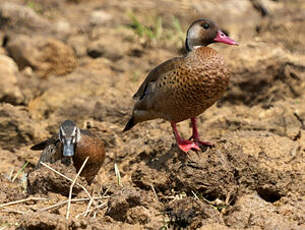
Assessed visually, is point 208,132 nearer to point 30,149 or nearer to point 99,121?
point 99,121

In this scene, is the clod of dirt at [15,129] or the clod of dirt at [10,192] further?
the clod of dirt at [15,129]

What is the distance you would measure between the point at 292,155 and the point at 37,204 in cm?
234

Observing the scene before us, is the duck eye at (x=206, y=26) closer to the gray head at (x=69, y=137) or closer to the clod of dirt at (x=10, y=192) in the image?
the gray head at (x=69, y=137)

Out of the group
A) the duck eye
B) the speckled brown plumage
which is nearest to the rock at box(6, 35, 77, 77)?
the speckled brown plumage

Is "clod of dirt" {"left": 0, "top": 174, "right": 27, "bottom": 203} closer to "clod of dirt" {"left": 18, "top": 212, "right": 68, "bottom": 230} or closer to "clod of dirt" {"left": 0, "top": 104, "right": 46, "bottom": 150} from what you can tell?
"clod of dirt" {"left": 18, "top": 212, "right": 68, "bottom": 230}

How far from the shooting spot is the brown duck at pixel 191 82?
535 cm

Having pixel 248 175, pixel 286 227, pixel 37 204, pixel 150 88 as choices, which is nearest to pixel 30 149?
pixel 150 88

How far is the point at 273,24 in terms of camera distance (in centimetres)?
995

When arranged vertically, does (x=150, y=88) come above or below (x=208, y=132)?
above

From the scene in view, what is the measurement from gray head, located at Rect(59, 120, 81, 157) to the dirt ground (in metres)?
0.45

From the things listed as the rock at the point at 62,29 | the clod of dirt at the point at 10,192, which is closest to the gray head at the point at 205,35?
the clod of dirt at the point at 10,192

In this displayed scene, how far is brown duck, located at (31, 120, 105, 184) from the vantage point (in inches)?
218

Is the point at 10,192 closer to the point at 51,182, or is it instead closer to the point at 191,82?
the point at 51,182

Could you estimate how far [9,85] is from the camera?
7645 millimetres
